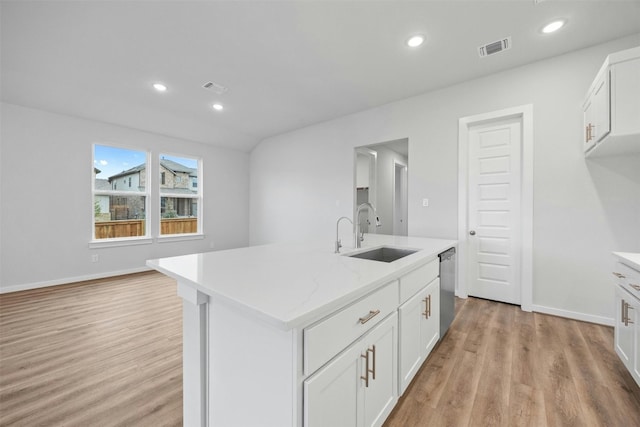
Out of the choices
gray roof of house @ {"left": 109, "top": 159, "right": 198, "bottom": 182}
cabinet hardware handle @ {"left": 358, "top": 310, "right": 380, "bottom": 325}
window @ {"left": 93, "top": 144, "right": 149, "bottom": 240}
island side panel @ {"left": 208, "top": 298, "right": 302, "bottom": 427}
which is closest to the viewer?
island side panel @ {"left": 208, "top": 298, "right": 302, "bottom": 427}

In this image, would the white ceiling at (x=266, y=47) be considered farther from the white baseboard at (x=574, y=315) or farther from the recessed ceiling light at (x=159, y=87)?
the white baseboard at (x=574, y=315)

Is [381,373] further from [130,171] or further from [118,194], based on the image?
[130,171]

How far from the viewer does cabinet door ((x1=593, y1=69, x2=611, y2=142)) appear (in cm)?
197

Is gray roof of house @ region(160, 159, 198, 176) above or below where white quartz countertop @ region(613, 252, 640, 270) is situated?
above

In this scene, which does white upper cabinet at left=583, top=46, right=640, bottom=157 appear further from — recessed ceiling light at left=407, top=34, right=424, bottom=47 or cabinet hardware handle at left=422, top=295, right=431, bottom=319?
cabinet hardware handle at left=422, top=295, right=431, bottom=319

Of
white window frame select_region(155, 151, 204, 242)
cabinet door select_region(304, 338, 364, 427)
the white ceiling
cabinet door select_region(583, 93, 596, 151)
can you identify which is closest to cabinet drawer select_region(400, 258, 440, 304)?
cabinet door select_region(304, 338, 364, 427)

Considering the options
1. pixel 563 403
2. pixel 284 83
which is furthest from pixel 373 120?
pixel 563 403

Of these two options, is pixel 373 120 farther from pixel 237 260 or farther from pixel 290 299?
pixel 290 299

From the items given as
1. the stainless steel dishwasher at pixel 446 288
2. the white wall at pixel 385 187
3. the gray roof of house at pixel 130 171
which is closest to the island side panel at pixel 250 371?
the stainless steel dishwasher at pixel 446 288

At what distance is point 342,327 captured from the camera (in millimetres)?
979

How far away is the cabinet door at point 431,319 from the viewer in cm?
179

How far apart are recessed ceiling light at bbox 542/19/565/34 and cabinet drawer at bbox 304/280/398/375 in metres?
2.84

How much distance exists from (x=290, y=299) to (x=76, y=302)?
12.5 feet

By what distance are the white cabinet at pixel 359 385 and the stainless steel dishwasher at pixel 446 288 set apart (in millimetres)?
931
